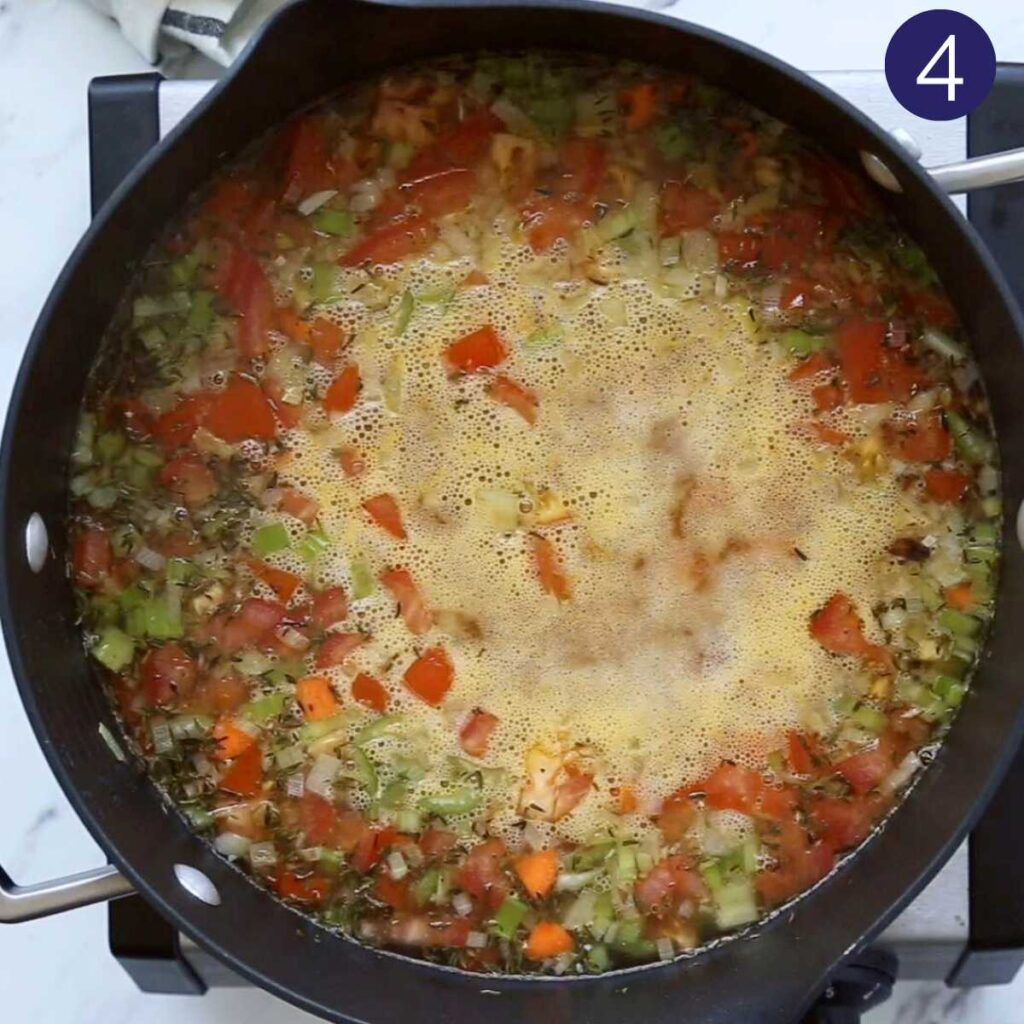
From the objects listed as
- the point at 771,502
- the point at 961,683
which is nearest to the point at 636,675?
the point at 771,502

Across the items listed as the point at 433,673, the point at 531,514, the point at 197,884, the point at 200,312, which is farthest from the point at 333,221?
the point at 197,884

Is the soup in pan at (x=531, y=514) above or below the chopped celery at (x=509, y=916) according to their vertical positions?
above

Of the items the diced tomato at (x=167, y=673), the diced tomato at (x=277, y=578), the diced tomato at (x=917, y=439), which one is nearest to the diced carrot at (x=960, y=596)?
the diced tomato at (x=917, y=439)

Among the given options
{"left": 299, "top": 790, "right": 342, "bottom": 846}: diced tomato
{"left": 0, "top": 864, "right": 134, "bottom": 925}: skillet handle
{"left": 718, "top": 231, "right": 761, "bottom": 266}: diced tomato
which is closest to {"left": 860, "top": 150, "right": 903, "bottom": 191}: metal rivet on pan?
{"left": 718, "top": 231, "right": 761, "bottom": 266}: diced tomato

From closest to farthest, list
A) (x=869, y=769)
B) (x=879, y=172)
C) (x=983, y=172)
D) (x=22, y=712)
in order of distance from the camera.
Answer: (x=983, y=172) → (x=879, y=172) → (x=869, y=769) → (x=22, y=712)

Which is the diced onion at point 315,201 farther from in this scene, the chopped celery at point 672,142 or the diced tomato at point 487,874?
the diced tomato at point 487,874

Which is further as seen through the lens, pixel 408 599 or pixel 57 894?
pixel 408 599

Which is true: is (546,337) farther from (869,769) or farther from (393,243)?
(869,769)
